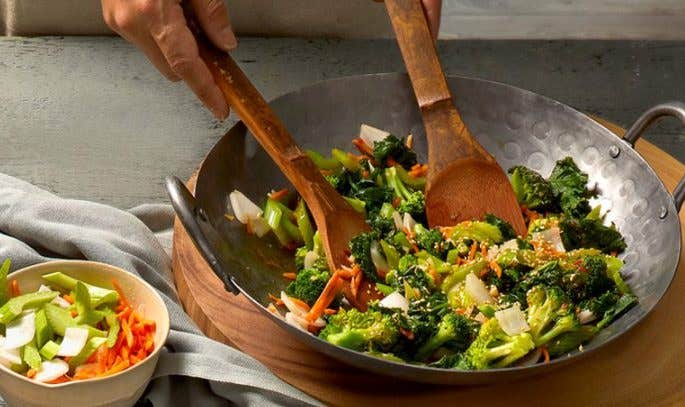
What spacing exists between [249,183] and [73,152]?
0.87 metres

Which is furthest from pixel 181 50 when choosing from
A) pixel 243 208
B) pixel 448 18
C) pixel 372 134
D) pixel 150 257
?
pixel 448 18

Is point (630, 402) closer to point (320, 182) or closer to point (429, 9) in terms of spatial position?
point (320, 182)

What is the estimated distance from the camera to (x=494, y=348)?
2.16 m

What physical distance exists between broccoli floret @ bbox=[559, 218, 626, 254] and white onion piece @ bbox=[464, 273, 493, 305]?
30 cm

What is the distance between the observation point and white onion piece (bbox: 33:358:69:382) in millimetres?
2088

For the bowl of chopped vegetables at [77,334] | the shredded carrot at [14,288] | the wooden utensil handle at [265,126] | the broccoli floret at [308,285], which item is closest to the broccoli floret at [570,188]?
the wooden utensil handle at [265,126]

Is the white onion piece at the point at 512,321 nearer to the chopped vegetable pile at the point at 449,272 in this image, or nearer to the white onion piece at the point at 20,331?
the chopped vegetable pile at the point at 449,272

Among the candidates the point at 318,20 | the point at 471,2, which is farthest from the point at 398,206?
the point at 471,2

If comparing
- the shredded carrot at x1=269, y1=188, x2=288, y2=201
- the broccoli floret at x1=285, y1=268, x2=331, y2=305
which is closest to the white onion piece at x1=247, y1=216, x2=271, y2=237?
the shredded carrot at x1=269, y1=188, x2=288, y2=201

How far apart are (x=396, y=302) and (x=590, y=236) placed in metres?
0.58

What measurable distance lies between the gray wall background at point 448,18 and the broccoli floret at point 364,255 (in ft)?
5.63

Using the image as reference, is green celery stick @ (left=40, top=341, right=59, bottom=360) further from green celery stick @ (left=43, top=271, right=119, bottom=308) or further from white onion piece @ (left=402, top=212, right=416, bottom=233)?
white onion piece @ (left=402, top=212, right=416, bottom=233)

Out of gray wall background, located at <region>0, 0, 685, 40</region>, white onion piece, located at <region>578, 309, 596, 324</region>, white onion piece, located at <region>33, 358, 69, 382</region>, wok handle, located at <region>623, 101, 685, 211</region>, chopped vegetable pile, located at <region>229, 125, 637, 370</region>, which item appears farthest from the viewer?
gray wall background, located at <region>0, 0, 685, 40</region>

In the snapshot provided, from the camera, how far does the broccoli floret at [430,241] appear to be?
246 cm
